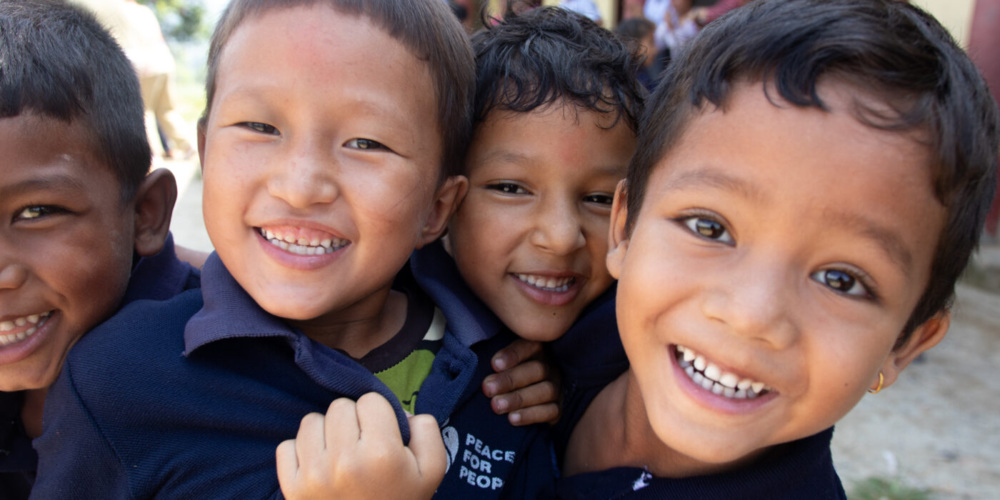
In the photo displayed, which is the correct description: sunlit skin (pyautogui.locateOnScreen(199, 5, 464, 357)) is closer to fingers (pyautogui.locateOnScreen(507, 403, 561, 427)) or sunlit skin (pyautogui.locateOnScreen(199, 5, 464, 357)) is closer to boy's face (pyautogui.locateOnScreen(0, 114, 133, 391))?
boy's face (pyautogui.locateOnScreen(0, 114, 133, 391))

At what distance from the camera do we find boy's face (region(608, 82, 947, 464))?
1.16m

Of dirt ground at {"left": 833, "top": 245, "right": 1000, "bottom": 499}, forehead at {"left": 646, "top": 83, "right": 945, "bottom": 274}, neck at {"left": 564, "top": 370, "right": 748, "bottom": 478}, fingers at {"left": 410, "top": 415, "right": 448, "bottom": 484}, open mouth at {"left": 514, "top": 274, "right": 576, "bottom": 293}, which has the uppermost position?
forehead at {"left": 646, "top": 83, "right": 945, "bottom": 274}

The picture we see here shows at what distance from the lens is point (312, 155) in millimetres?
1363

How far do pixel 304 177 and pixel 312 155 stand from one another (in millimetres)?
50

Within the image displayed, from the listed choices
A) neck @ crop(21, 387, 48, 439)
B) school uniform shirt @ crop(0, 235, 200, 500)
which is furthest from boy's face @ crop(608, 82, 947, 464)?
neck @ crop(21, 387, 48, 439)

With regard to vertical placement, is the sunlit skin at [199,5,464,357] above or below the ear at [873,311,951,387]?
above

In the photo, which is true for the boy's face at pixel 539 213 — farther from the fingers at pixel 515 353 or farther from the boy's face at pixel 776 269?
the boy's face at pixel 776 269

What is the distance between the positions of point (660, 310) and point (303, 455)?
2.26ft

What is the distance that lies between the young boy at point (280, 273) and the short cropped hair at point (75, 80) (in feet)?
0.63

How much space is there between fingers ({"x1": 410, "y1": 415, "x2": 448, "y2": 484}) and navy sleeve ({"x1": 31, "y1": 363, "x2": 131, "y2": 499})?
495mm

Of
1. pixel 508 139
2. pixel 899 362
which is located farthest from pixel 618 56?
pixel 899 362

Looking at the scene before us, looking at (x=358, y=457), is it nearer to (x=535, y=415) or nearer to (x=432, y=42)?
(x=535, y=415)

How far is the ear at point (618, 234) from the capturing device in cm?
158

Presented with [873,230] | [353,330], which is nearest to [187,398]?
[353,330]
